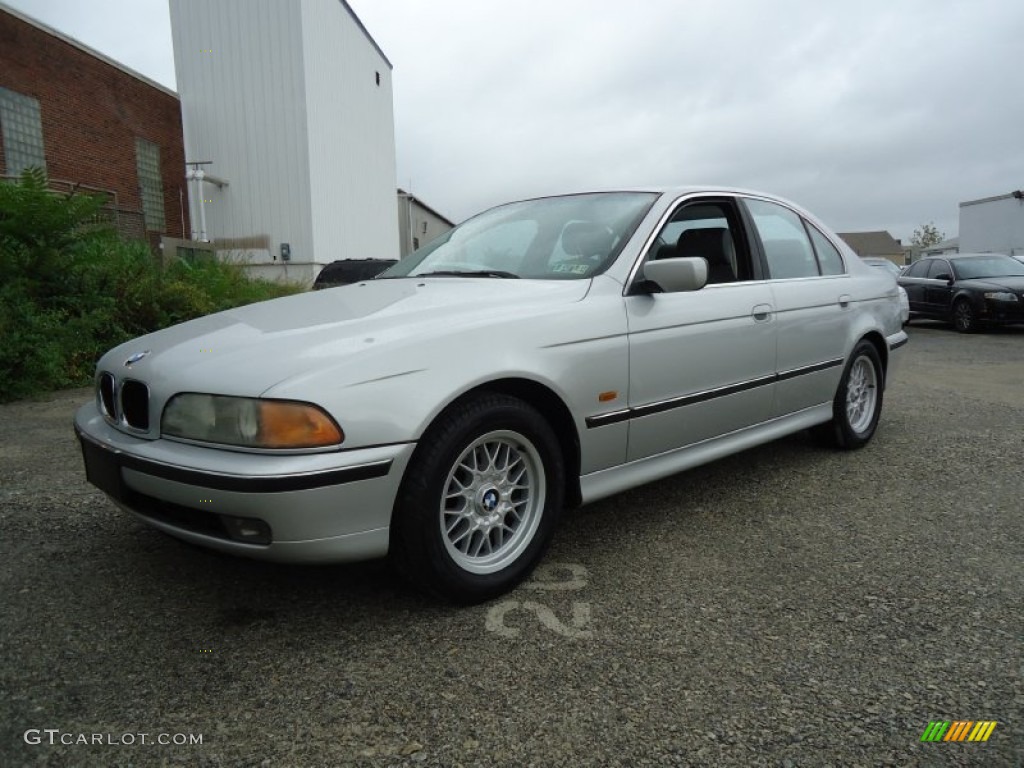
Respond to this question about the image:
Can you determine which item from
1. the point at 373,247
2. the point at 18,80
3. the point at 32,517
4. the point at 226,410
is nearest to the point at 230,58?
the point at 18,80

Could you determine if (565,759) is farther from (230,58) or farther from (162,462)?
(230,58)

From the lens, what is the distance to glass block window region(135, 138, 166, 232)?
1948 centimetres

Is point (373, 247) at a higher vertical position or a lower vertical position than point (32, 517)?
higher

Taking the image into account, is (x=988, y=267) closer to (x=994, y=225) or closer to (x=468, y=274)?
(x=468, y=274)

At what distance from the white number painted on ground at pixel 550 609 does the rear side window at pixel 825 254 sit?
8.25 feet

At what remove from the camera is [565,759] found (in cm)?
172

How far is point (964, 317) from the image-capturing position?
12781 mm

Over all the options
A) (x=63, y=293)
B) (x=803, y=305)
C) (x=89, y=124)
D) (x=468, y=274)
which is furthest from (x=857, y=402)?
(x=89, y=124)

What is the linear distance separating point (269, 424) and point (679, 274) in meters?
1.60

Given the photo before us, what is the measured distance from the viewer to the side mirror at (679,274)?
2.82 meters

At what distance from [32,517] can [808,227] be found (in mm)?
4296

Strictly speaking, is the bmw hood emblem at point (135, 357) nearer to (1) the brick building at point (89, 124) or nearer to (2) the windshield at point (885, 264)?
(1) the brick building at point (89, 124)

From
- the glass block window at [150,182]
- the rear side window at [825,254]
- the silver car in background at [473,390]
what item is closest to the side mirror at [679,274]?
the silver car in background at [473,390]


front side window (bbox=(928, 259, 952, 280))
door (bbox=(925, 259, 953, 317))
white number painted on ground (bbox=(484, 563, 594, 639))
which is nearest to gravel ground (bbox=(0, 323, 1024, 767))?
white number painted on ground (bbox=(484, 563, 594, 639))
